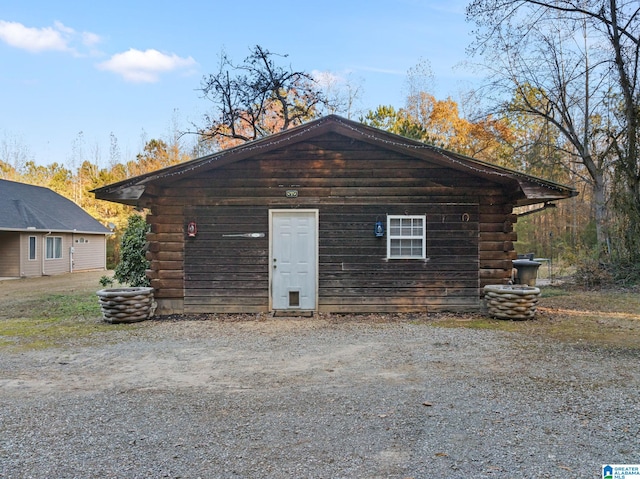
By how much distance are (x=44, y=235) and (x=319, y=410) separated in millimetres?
20289

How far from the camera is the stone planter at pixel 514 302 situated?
26.5 ft

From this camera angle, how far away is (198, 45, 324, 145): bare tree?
2338 centimetres

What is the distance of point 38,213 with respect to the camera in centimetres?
2056

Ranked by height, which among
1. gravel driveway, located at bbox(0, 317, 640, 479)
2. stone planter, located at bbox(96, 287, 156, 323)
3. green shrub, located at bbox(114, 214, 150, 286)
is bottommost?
gravel driveway, located at bbox(0, 317, 640, 479)

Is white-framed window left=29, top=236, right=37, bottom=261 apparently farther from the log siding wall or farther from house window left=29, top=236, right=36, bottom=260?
the log siding wall

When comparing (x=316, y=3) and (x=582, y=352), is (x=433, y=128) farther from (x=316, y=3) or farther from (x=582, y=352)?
(x=582, y=352)

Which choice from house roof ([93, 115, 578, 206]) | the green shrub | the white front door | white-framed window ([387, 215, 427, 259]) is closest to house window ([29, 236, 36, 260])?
the green shrub

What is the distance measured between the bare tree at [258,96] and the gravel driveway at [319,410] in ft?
62.8

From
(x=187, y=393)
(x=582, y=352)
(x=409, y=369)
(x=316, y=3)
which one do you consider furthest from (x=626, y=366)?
(x=316, y=3)

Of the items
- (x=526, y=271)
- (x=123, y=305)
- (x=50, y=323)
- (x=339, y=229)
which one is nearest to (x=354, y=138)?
(x=339, y=229)

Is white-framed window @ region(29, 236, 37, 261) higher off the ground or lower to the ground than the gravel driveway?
higher

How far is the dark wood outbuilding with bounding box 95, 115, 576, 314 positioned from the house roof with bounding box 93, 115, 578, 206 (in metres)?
0.23

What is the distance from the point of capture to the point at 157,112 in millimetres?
33406

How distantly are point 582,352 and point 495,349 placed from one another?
1069mm
